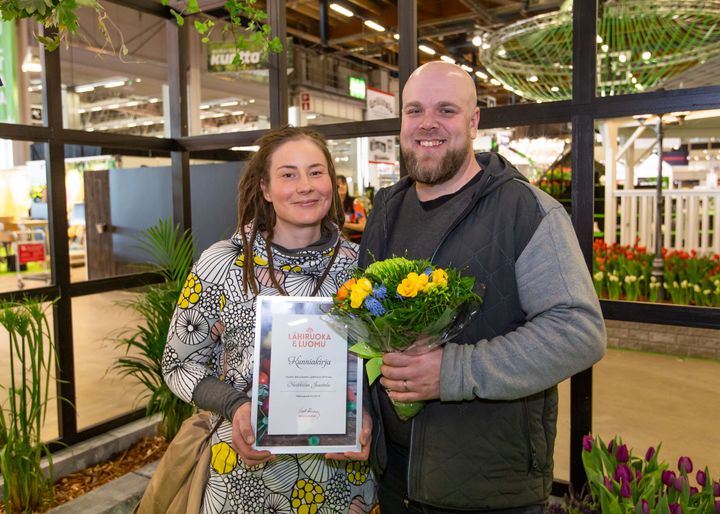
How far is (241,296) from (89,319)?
7.35 m

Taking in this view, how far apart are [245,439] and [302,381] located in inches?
7.8

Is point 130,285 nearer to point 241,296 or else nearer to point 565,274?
point 241,296

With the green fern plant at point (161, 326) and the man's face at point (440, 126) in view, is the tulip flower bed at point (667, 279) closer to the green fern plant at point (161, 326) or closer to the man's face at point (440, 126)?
the green fern plant at point (161, 326)

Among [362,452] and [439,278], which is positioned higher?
[439,278]

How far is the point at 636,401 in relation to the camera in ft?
15.2

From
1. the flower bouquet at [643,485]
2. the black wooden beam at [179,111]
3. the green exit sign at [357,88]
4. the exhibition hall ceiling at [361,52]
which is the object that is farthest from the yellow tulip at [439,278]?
the green exit sign at [357,88]

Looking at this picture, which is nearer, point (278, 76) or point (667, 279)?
point (278, 76)

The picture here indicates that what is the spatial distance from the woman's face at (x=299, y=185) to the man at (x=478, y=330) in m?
0.19

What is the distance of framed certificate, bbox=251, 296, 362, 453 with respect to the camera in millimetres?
1456

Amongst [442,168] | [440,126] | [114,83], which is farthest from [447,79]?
Result: [114,83]

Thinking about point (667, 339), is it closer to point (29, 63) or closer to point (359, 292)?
point (359, 292)

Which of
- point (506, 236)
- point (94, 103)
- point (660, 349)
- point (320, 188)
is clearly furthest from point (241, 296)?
point (94, 103)

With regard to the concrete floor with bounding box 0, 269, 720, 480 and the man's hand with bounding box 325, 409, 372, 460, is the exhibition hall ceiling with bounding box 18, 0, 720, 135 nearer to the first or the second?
the man's hand with bounding box 325, 409, 372, 460

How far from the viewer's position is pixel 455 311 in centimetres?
127
